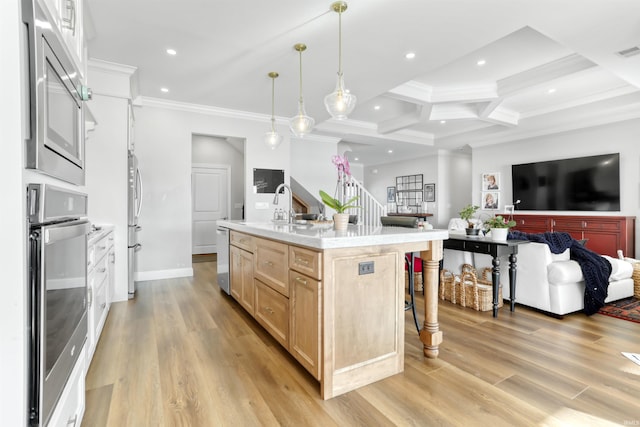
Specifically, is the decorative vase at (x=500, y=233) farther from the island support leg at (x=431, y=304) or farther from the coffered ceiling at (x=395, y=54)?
the coffered ceiling at (x=395, y=54)

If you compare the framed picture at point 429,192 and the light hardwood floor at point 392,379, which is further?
the framed picture at point 429,192

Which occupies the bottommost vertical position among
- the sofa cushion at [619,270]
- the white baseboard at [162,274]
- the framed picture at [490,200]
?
the white baseboard at [162,274]

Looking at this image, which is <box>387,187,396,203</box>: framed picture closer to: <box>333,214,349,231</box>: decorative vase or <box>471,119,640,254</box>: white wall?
<box>471,119,640,254</box>: white wall

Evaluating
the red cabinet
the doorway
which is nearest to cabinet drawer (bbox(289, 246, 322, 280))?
the doorway

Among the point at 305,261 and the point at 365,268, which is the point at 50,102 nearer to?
the point at 305,261

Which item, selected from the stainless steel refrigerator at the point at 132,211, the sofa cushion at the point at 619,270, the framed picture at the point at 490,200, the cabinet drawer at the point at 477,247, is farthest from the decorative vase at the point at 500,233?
the framed picture at the point at 490,200

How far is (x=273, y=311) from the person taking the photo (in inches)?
92.9

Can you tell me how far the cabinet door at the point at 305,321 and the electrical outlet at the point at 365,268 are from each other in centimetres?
27

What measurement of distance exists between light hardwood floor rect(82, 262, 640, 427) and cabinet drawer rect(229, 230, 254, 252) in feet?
2.29

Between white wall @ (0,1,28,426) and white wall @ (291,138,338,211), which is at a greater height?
white wall @ (291,138,338,211)

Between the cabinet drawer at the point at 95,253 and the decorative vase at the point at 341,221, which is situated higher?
the decorative vase at the point at 341,221

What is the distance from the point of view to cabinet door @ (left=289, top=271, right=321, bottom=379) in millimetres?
1780

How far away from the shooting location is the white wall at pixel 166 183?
479cm

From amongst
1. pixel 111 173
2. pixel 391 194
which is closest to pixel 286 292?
pixel 111 173
